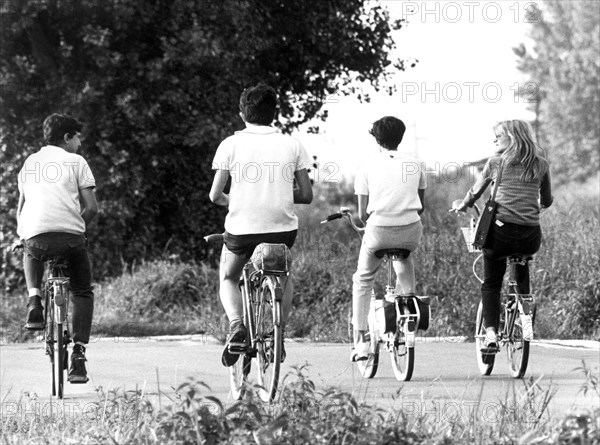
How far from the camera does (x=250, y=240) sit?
7617 millimetres

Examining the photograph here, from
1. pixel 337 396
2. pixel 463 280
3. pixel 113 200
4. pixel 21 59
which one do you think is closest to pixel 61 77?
pixel 21 59

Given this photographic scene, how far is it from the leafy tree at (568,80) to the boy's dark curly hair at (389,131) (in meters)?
45.4

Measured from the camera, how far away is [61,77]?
727 inches

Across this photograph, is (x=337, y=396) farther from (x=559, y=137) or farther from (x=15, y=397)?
(x=559, y=137)

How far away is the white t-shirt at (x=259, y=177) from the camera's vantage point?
24.8ft

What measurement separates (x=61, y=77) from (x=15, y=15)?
1.14 meters

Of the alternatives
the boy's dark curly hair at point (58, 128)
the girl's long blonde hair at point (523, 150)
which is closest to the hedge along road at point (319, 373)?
the girl's long blonde hair at point (523, 150)

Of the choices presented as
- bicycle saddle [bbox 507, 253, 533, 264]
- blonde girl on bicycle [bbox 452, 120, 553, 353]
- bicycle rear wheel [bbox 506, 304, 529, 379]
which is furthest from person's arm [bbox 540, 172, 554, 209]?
bicycle rear wheel [bbox 506, 304, 529, 379]

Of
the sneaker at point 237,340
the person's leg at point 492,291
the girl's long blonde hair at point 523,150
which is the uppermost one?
the girl's long blonde hair at point 523,150

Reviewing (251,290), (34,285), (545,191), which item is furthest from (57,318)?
(545,191)

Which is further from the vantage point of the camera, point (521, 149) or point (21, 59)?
point (21, 59)

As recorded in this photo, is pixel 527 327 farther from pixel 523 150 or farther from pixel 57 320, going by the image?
pixel 57 320

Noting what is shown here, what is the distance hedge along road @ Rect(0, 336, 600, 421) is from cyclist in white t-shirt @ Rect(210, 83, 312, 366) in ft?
2.97

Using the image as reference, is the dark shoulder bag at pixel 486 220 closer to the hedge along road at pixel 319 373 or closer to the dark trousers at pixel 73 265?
the hedge along road at pixel 319 373
